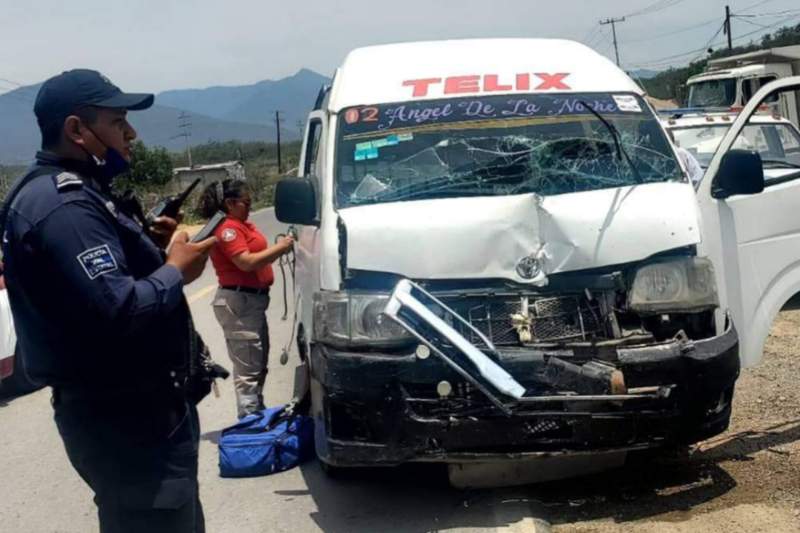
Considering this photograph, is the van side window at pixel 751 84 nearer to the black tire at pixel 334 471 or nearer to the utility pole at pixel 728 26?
the black tire at pixel 334 471

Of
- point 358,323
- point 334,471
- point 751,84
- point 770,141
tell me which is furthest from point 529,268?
point 751,84

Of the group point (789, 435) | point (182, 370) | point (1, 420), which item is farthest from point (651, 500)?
point (1, 420)

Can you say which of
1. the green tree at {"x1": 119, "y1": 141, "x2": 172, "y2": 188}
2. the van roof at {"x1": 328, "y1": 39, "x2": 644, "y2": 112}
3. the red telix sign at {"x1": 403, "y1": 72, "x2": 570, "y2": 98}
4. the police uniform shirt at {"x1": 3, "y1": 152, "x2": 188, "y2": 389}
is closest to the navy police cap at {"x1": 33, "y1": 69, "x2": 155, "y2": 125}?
the police uniform shirt at {"x1": 3, "y1": 152, "x2": 188, "y2": 389}

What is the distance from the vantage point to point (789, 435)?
5.70 meters

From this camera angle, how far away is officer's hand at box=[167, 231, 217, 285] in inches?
125

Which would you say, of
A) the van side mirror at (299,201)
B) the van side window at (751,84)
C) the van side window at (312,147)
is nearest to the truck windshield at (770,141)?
the van side window at (312,147)

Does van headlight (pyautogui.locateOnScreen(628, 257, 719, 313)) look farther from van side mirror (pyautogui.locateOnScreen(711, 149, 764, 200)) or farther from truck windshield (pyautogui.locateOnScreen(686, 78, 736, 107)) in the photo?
truck windshield (pyautogui.locateOnScreen(686, 78, 736, 107))

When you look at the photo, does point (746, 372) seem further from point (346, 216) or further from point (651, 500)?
point (346, 216)

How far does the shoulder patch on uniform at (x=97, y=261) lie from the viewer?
2.85 meters

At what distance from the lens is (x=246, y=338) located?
6504 mm

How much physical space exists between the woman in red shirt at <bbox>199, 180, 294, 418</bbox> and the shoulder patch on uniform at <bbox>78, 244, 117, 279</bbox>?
3.31 m

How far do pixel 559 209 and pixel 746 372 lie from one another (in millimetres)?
3023

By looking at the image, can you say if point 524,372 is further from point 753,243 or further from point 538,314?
point 753,243

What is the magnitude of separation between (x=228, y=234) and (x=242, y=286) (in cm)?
43
